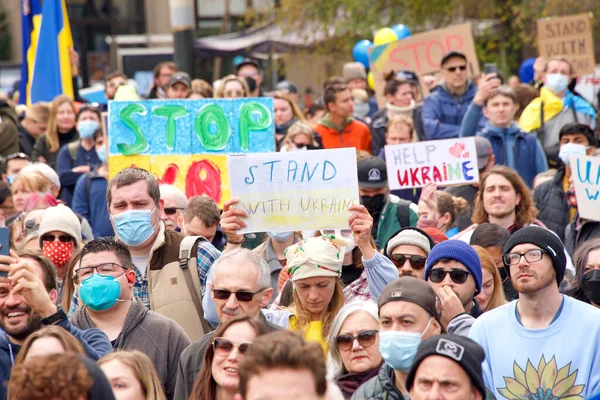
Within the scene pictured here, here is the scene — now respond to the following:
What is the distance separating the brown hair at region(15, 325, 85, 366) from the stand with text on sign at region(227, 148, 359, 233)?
195 centimetres

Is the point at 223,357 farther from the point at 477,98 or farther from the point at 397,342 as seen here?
the point at 477,98

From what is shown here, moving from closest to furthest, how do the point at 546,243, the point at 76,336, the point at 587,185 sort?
the point at 76,336 → the point at 546,243 → the point at 587,185

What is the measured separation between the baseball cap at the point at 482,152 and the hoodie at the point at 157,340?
4.12 m

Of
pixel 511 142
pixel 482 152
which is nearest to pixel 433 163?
pixel 482 152

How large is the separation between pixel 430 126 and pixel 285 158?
470cm

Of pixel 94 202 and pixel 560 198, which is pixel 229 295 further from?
pixel 94 202

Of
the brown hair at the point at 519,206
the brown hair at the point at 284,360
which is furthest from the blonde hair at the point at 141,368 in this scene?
the brown hair at the point at 519,206

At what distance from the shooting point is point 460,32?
44.9ft

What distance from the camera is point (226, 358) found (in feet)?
17.6

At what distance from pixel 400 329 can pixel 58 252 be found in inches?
119

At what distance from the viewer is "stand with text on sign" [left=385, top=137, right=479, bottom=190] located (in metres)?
9.51

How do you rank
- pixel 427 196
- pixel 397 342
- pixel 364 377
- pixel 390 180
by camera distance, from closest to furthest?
1. pixel 397 342
2. pixel 364 377
3. pixel 427 196
4. pixel 390 180

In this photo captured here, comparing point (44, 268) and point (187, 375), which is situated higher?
point (44, 268)

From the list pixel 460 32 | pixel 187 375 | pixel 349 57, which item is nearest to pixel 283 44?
pixel 349 57
